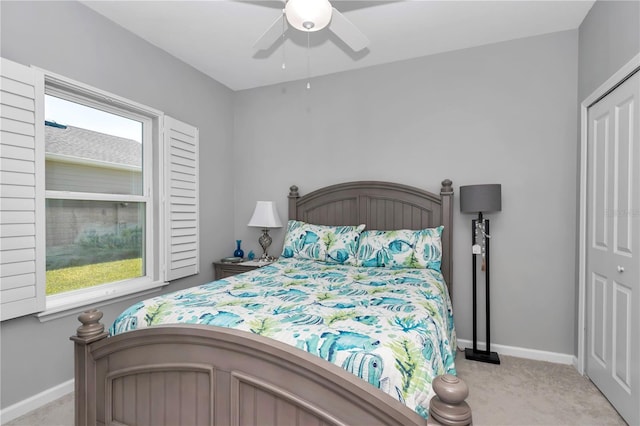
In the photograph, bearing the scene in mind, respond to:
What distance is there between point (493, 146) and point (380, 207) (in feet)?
3.80

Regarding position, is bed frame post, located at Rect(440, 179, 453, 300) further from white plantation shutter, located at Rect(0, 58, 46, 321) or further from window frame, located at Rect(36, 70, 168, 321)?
white plantation shutter, located at Rect(0, 58, 46, 321)

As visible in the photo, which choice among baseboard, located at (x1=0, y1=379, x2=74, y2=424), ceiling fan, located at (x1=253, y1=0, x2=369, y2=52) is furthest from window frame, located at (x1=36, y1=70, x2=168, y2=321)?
ceiling fan, located at (x1=253, y1=0, x2=369, y2=52)

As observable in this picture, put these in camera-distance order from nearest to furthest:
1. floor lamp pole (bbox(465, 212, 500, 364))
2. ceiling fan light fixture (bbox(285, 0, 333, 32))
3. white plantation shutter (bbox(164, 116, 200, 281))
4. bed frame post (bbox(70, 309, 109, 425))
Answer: bed frame post (bbox(70, 309, 109, 425)) < ceiling fan light fixture (bbox(285, 0, 333, 32)) < floor lamp pole (bbox(465, 212, 500, 364)) < white plantation shutter (bbox(164, 116, 200, 281))

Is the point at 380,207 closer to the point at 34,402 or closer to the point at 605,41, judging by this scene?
the point at 605,41

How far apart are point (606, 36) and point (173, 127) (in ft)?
11.4

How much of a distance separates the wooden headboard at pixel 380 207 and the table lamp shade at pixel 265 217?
0.20m

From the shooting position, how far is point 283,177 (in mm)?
3984

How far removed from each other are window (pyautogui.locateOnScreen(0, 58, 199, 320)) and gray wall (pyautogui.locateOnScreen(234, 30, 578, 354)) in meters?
1.40

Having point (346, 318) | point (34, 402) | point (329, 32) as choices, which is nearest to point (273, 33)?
point (329, 32)

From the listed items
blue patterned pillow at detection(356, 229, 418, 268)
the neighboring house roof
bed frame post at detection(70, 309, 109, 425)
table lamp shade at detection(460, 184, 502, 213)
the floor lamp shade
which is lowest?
bed frame post at detection(70, 309, 109, 425)

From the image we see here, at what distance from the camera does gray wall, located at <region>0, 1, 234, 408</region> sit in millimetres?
2150

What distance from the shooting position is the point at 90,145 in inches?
105

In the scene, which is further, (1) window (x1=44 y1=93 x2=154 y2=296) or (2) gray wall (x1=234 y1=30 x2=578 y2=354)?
(2) gray wall (x1=234 y1=30 x2=578 y2=354)

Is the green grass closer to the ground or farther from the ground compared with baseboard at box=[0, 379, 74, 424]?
farther from the ground
